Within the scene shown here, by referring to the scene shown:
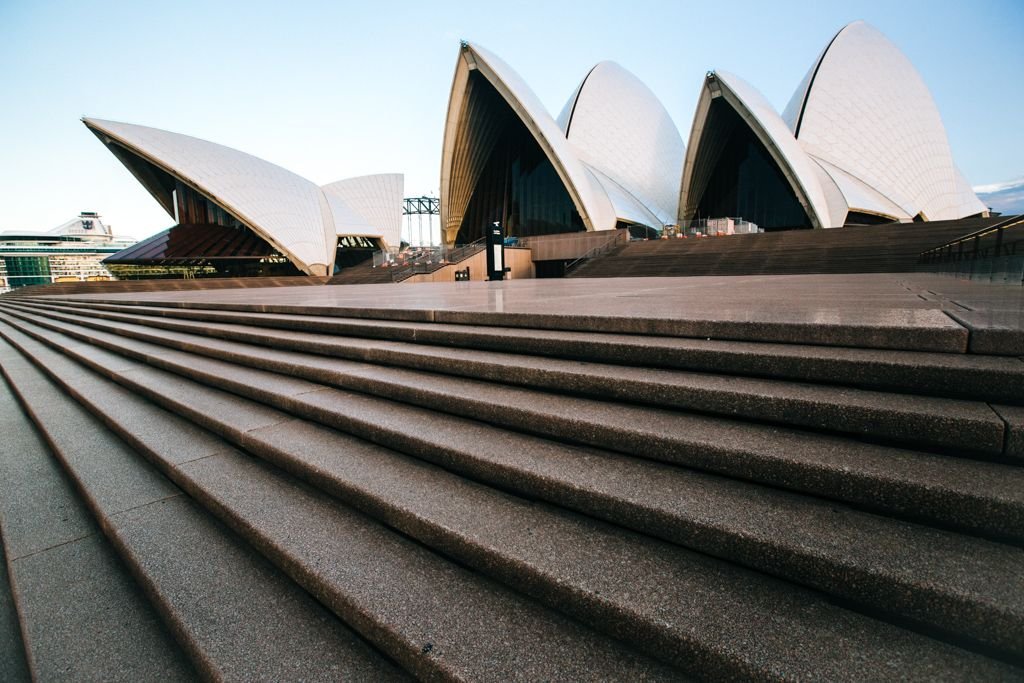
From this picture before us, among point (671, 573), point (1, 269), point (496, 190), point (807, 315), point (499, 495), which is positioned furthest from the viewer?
point (1, 269)

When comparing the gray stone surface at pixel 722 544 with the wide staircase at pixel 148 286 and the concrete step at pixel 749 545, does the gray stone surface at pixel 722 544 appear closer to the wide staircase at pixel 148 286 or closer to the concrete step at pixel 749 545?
the concrete step at pixel 749 545

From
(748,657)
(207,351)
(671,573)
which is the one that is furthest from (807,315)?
(207,351)

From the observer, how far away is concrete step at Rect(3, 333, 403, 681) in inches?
55.7

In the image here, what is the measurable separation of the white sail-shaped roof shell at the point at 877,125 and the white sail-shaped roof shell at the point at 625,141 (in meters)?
8.91

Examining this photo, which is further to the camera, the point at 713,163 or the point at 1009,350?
the point at 713,163

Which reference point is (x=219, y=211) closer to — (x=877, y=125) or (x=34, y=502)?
(x=34, y=502)

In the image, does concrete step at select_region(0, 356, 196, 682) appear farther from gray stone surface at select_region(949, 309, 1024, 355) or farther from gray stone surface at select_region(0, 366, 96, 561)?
gray stone surface at select_region(949, 309, 1024, 355)

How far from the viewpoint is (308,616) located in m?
1.60

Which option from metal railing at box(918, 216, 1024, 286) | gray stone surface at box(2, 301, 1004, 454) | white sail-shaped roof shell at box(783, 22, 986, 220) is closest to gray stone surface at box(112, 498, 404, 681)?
gray stone surface at box(2, 301, 1004, 454)

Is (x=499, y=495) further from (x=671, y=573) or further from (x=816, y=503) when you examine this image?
(x=816, y=503)

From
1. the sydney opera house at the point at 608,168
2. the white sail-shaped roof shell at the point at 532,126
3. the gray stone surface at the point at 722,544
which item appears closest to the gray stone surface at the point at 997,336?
the gray stone surface at the point at 722,544

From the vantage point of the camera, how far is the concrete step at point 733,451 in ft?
4.37

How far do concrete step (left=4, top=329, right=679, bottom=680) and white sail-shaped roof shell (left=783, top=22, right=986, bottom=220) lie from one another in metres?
33.9

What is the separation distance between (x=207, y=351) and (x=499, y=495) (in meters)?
4.00
